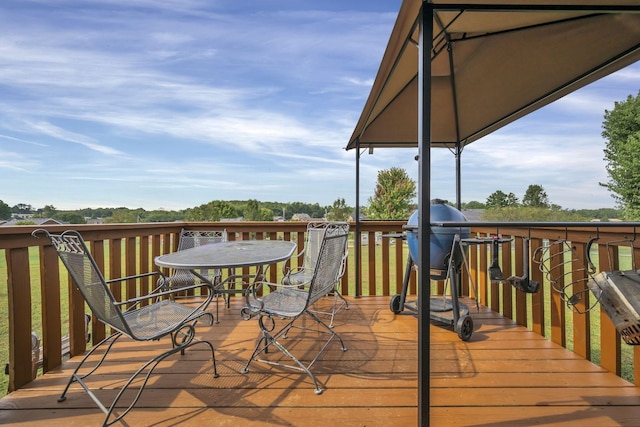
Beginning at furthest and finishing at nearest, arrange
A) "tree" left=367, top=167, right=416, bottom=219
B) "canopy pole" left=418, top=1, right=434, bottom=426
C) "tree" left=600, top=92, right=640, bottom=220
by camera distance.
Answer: "tree" left=367, top=167, right=416, bottom=219 → "tree" left=600, top=92, right=640, bottom=220 → "canopy pole" left=418, top=1, right=434, bottom=426

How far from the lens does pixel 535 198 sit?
15773mm

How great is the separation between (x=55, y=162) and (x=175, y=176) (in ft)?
31.5

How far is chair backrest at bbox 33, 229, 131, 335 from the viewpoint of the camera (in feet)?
5.03

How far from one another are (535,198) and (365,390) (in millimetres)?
17660

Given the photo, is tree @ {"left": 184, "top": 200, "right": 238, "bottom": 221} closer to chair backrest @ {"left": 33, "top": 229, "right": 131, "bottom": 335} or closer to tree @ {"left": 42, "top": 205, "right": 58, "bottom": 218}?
tree @ {"left": 42, "top": 205, "right": 58, "bottom": 218}

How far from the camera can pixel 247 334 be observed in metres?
2.68

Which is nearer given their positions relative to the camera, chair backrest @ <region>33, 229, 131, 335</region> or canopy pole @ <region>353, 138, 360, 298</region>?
chair backrest @ <region>33, 229, 131, 335</region>

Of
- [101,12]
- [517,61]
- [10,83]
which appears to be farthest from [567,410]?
[10,83]

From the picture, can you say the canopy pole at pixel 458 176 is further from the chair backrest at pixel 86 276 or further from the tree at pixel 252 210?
the tree at pixel 252 210

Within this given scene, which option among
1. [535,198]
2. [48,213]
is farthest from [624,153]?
[48,213]

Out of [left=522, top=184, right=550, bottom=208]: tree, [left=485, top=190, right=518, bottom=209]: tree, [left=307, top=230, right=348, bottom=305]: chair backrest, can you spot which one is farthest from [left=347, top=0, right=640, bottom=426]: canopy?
[left=522, top=184, right=550, bottom=208]: tree

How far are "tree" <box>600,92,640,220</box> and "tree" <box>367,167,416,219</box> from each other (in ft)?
43.6

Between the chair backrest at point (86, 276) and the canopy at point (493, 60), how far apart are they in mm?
2020

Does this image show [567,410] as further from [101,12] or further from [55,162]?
[55,162]
